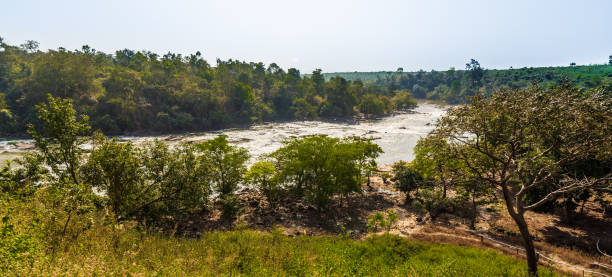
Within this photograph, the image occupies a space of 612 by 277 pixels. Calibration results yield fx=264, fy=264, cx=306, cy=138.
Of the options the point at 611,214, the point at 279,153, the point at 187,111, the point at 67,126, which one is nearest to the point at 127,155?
the point at 67,126

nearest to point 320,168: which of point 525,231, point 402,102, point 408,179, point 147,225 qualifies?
point 408,179

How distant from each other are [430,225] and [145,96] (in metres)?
77.3

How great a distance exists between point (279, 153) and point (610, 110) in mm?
20537

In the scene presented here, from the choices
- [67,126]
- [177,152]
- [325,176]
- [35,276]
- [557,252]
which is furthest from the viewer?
[325,176]

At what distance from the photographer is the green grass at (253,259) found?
22.0ft

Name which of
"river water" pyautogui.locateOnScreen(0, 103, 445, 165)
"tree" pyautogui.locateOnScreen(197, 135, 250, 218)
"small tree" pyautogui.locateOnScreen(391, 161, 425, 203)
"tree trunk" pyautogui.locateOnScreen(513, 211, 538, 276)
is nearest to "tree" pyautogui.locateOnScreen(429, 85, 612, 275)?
"tree trunk" pyautogui.locateOnScreen(513, 211, 538, 276)

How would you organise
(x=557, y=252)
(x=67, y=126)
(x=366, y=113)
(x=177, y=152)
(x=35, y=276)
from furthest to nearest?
1. (x=366, y=113)
2. (x=177, y=152)
3. (x=557, y=252)
4. (x=67, y=126)
5. (x=35, y=276)

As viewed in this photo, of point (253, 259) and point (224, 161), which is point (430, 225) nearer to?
point (253, 259)

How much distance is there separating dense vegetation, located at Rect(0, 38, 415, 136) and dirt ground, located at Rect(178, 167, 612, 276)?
5084 cm

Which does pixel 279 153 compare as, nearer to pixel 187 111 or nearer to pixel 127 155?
pixel 127 155

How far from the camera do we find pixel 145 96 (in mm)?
73000

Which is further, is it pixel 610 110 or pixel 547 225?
pixel 547 225

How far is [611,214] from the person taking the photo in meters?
20.5

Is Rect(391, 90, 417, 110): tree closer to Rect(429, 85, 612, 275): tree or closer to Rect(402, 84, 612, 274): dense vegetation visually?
Rect(402, 84, 612, 274): dense vegetation
